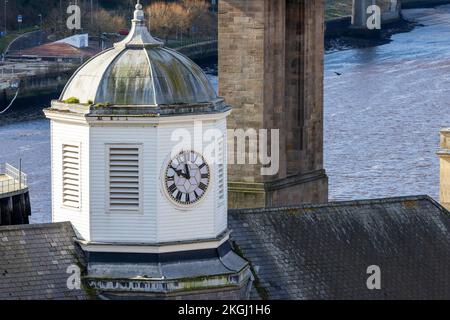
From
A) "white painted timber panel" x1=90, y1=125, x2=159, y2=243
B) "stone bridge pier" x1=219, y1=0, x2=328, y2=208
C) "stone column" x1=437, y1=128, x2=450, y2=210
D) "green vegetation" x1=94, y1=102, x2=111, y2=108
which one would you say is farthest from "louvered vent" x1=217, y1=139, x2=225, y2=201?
"stone column" x1=437, y1=128, x2=450, y2=210

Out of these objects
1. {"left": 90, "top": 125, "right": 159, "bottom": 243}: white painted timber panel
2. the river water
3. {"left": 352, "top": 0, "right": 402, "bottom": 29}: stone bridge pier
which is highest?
{"left": 90, "top": 125, "right": 159, "bottom": 243}: white painted timber panel

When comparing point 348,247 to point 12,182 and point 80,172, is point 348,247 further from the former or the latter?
point 12,182

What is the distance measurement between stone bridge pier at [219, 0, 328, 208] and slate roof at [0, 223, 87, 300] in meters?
8.93

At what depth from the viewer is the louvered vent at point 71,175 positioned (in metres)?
26.0

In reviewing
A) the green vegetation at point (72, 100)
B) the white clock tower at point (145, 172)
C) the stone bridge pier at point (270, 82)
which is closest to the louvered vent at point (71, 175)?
the white clock tower at point (145, 172)

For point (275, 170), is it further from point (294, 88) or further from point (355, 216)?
point (355, 216)

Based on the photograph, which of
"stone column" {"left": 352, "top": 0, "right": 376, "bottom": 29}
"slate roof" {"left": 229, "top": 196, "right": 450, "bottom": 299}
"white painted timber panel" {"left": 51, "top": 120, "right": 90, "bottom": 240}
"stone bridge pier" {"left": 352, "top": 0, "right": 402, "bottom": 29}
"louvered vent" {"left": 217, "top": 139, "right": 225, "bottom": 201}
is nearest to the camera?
"white painted timber panel" {"left": 51, "top": 120, "right": 90, "bottom": 240}

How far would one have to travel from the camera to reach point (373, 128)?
7694 cm

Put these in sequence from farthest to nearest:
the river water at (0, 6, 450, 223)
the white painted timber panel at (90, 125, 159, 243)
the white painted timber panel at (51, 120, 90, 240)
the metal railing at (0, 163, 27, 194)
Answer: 1. the river water at (0, 6, 450, 223)
2. the metal railing at (0, 163, 27, 194)
3. the white painted timber panel at (51, 120, 90, 240)
4. the white painted timber panel at (90, 125, 159, 243)

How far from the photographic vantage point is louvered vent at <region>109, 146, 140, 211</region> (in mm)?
25688

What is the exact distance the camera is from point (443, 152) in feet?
120

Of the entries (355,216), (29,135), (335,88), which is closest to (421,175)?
(29,135)

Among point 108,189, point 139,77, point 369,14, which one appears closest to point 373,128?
point 369,14

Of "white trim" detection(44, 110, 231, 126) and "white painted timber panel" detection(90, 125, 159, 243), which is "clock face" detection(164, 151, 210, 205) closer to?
"white painted timber panel" detection(90, 125, 159, 243)
